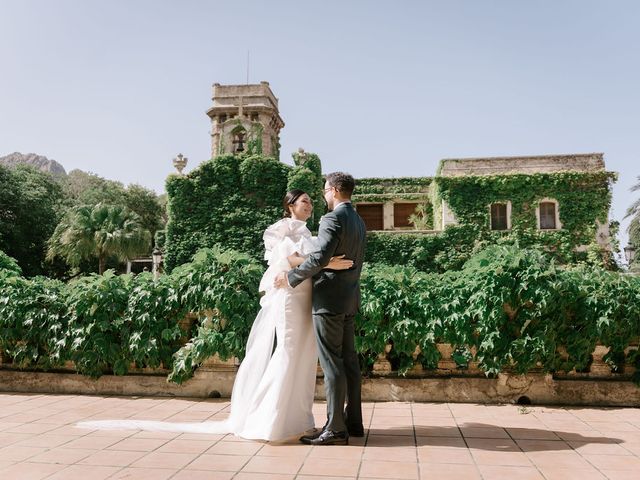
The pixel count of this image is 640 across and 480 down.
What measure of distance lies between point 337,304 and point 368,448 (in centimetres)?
118

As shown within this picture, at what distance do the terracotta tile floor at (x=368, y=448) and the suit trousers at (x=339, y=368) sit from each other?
0.71 ft

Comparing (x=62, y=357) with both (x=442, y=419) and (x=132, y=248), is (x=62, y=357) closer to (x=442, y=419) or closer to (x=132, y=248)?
(x=442, y=419)

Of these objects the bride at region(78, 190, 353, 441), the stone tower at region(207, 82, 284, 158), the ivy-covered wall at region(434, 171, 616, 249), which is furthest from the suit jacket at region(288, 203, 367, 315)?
the stone tower at region(207, 82, 284, 158)

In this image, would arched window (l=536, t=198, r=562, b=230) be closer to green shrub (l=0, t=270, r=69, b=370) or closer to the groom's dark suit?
the groom's dark suit

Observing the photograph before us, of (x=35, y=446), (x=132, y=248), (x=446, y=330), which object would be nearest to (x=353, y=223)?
(x=446, y=330)

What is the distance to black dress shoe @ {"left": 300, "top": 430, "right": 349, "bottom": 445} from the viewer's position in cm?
426

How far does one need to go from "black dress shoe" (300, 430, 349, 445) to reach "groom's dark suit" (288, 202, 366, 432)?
4 cm

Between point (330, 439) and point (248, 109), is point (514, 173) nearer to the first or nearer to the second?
point (248, 109)

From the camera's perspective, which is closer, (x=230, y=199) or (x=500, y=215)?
(x=500, y=215)

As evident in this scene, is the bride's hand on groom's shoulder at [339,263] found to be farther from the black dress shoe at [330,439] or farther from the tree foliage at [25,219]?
the tree foliage at [25,219]

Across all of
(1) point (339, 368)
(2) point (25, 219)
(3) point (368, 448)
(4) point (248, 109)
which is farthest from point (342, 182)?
(2) point (25, 219)

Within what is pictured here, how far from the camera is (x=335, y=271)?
4.50 m

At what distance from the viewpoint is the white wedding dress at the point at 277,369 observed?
4441mm

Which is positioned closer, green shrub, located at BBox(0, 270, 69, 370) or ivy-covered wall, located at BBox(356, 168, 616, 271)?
green shrub, located at BBox(0, 270, 69, 370)
